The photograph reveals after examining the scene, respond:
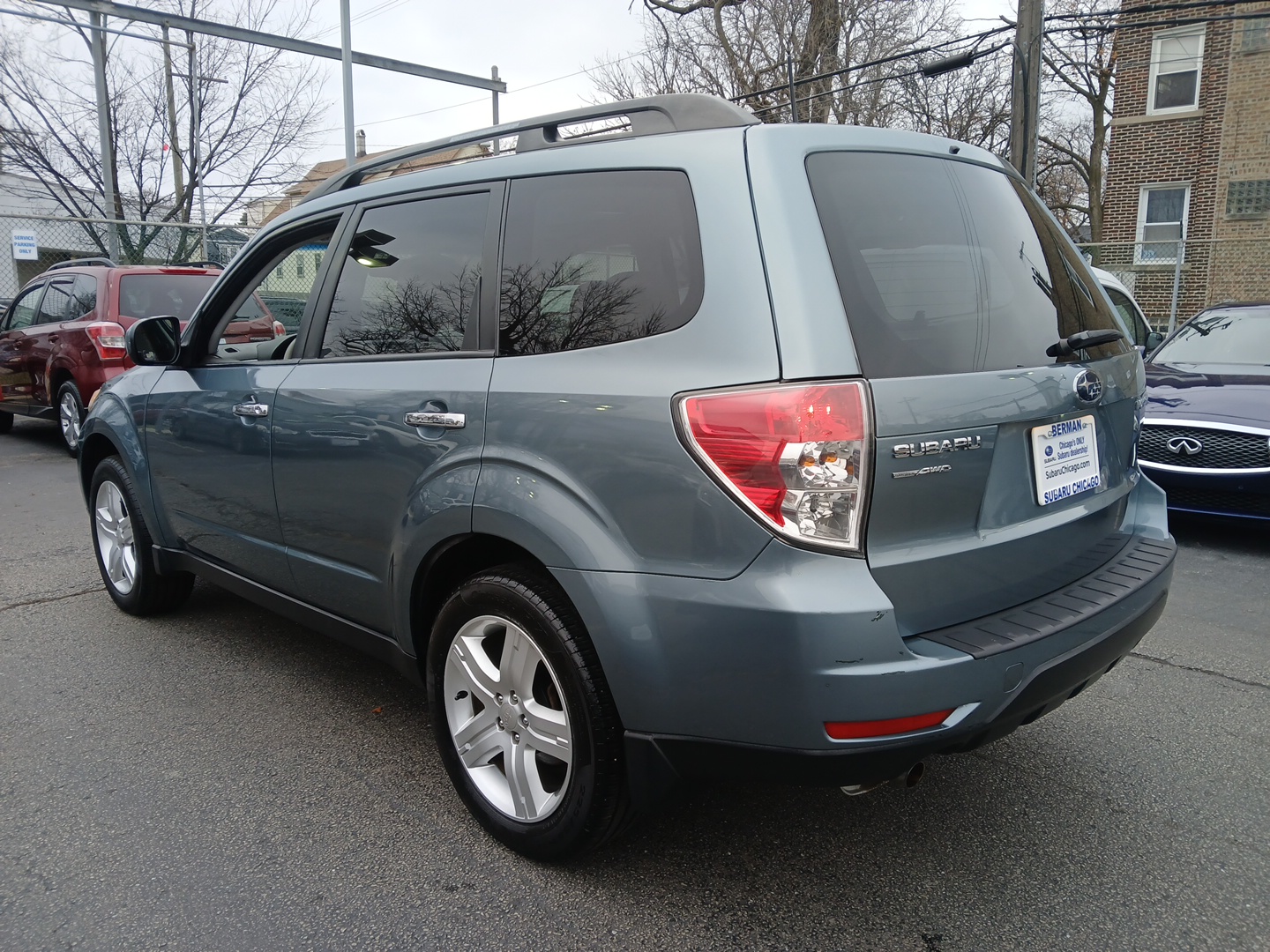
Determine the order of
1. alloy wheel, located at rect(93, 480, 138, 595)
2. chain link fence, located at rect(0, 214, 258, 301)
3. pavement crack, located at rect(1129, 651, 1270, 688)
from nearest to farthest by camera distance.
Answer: pavement crack, located at rect(1129, 651, 1270, 688) < alloy wheel, located at rect(93, 480, 138, 595) < chain link fence, located at rect(0, 214, 258, 301)

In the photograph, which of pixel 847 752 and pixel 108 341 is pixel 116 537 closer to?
pixel 847 752

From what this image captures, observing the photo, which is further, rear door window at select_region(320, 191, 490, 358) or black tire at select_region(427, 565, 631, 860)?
rear door window at select_region(320, 191, 490, 358)

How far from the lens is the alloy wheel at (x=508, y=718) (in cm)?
239

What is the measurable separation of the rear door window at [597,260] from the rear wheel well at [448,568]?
0.51m

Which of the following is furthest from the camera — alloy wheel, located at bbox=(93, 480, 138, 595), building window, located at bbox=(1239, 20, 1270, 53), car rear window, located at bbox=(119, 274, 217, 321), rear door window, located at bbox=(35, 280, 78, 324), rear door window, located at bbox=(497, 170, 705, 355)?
building window, located at bbox=(1239, 20, 1270, 53)

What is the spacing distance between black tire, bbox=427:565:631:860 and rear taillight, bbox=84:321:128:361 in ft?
24.7

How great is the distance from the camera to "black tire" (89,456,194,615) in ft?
14.0

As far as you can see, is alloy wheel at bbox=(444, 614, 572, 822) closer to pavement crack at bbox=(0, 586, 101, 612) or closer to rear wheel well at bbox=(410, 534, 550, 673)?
rear wheel well at bbox=(410, 534, 550, 673)

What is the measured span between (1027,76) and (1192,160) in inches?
437

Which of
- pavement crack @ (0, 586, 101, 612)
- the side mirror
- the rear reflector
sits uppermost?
the side mirror

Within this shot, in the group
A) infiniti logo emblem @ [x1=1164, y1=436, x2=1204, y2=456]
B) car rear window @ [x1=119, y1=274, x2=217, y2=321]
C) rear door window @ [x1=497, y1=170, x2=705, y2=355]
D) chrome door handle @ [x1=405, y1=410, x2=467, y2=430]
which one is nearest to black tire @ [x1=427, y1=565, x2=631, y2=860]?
chrome door handle @ [x1=405, y1=410, x2=467, y2=430]

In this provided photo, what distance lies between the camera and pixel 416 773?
3.02m

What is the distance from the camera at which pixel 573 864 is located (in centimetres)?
247

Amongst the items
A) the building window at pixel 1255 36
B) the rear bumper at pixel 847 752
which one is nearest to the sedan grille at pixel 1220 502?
the rear bumper at pixel 847 752
